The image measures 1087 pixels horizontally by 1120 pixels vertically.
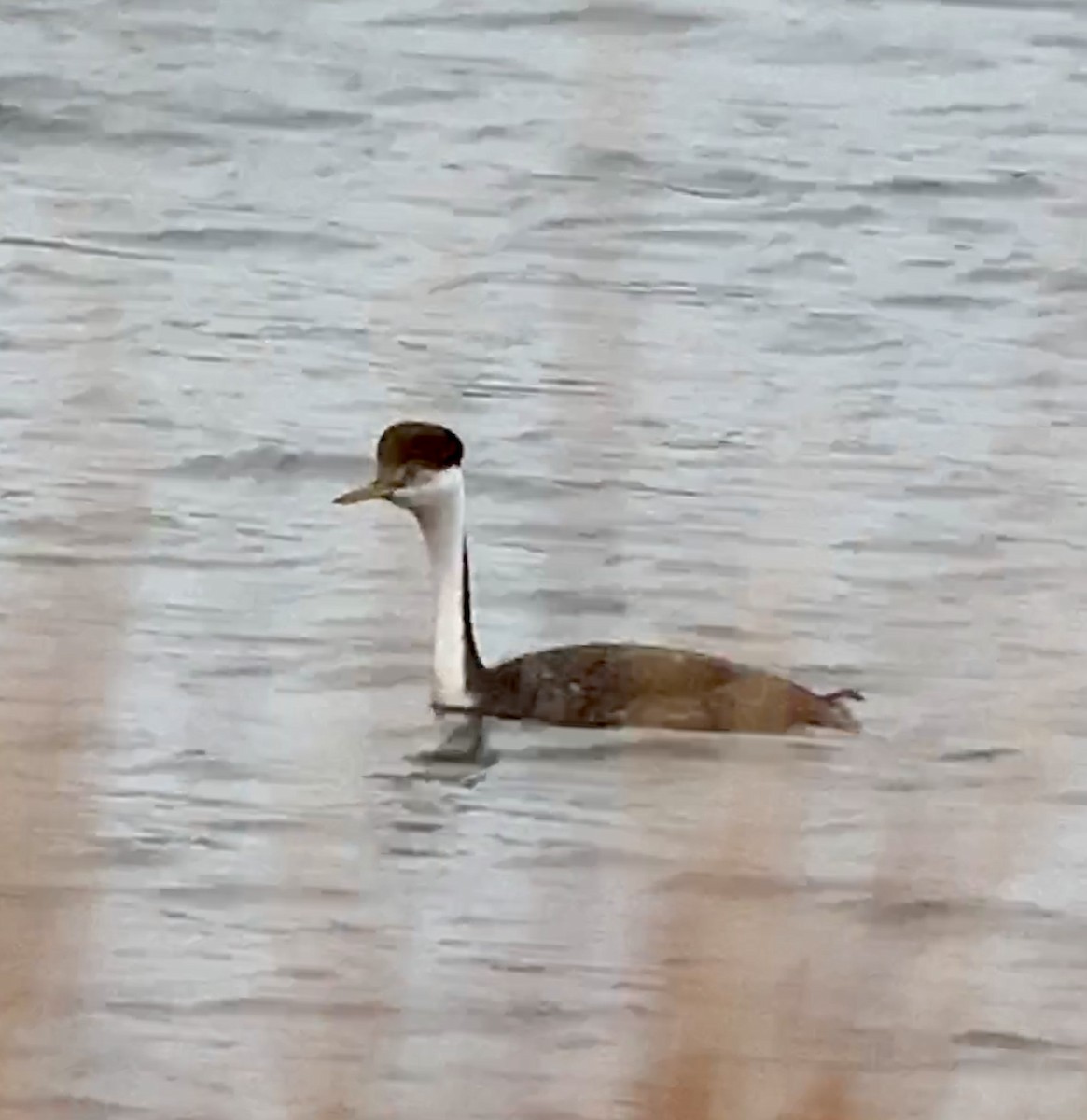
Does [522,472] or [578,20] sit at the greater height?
[578,20]

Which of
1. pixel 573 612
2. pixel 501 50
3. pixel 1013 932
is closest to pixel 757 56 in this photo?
pixel 501 50

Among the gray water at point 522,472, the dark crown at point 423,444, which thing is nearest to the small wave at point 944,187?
the gray water at point 522,472

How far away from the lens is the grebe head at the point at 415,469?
95 centimetres

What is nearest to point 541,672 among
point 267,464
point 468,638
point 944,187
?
point 468,638

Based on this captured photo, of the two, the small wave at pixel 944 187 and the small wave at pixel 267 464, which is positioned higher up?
the small wave at pixel 944 187

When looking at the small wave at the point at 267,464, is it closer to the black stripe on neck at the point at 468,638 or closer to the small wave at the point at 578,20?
the black stripe on neck at the point at 468,638

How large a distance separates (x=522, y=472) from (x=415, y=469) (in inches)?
1.6

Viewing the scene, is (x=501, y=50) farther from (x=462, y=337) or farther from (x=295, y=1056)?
(x=295, y=1056)

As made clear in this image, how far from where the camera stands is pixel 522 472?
3.13 ft

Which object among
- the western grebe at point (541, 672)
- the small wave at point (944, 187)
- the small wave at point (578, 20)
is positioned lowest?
the western grebe at point (541, 672)

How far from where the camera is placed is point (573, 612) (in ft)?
3.13

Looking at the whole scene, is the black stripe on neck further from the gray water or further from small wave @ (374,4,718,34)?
small wave @ (374,4,718,34)

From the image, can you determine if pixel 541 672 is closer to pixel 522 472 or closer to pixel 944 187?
pixel 522 472

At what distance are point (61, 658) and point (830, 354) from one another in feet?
1.04
